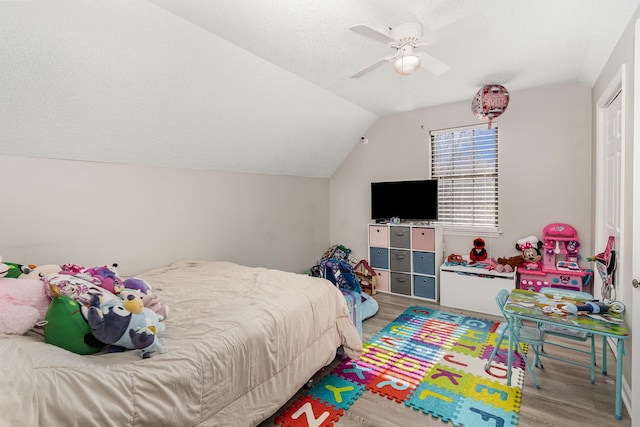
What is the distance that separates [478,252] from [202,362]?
3.65 meters

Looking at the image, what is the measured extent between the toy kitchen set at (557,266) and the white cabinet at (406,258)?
100cm

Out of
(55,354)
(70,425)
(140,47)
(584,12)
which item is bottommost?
(70,425)

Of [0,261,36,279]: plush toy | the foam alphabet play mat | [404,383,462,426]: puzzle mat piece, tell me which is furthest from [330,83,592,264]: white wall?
[0,261,36,279]: plush toy

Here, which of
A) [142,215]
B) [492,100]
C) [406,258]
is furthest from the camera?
[406,258]

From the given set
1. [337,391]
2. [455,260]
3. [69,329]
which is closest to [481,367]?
[337,391]

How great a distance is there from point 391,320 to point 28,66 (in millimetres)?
3681

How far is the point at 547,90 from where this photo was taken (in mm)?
3723

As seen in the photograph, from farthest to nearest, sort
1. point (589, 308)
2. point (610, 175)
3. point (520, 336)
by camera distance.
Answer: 1. point (610, 175)
2. point (520, 336)
3. point (589, 308)

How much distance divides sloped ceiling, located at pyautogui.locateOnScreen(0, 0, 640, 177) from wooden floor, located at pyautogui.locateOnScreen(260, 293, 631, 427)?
2.37 meters

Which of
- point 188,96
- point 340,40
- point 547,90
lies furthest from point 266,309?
point 547,90

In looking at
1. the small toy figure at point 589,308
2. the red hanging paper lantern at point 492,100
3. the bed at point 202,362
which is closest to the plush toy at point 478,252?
the red hanging paper lantern at point 492,100

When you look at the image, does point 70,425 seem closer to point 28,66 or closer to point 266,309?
point 266,309

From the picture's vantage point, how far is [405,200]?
4.54 m

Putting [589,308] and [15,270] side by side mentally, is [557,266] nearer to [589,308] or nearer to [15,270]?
[589,308]
